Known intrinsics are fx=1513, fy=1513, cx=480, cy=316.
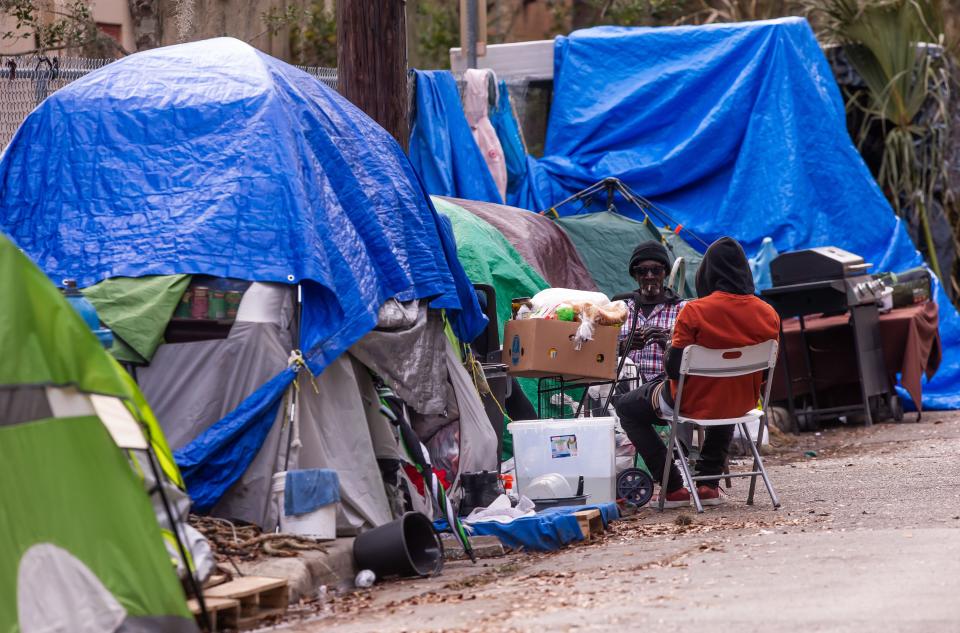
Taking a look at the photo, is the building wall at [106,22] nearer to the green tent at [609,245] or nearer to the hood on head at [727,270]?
the green tent at [609,245]

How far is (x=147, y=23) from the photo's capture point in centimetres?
1259

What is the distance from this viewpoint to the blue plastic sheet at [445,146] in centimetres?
1338

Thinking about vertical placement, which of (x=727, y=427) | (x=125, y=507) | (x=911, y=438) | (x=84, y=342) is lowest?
(x=911, y=438)

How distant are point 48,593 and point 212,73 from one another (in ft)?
13.1

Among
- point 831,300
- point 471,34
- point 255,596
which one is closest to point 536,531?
point 255,596

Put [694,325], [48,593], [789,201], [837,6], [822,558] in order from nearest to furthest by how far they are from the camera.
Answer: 1. [48,593]
2. [822,558]
3. [694,325]
4. [789,201]
5. [837,6]

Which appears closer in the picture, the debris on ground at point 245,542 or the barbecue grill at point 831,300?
the debris on ground at point 245,542

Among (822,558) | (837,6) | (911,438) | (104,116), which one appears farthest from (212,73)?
(837,6)

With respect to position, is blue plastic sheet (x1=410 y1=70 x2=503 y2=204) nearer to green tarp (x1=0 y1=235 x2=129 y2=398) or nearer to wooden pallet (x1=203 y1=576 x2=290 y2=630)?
wooden pallet (x1=203 y1=576 x2=290 y2=630)

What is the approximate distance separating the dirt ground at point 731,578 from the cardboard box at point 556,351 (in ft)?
3.32

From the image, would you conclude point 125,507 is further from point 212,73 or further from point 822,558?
point 212,73

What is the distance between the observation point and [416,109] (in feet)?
44.1

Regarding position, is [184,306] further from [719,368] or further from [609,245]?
[609,245]

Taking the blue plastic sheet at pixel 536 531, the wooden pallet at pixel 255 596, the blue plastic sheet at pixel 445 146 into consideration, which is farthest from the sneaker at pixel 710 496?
the blue plastic sheet at pixel 445 146
